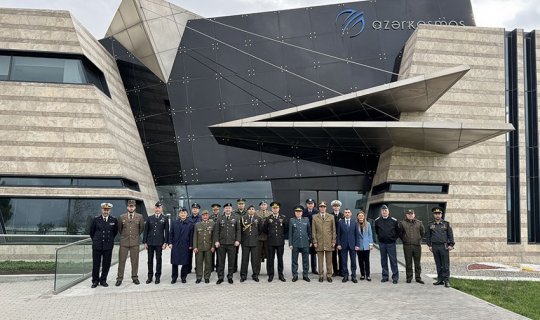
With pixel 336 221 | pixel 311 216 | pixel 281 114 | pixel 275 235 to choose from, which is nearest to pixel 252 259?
pixel 275 235

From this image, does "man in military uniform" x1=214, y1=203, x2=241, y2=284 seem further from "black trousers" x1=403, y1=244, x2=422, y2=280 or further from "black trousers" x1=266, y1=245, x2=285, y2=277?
"black trousers" x1=403, y1=244, x2=422, y2=280

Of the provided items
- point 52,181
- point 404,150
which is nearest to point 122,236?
point 52,181

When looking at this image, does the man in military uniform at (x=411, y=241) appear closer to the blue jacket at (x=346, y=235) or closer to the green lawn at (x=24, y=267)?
the blue jacket at (x=346, y=235)

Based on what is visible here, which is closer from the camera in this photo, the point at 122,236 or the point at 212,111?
the point at 122,236

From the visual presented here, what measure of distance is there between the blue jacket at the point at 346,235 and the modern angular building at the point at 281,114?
5.64m

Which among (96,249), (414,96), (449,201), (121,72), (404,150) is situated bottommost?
(96,249)

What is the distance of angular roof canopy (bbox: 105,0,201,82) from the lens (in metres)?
21.2

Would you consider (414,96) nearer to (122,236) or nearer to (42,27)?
(122,236)

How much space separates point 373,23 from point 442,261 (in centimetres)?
1418

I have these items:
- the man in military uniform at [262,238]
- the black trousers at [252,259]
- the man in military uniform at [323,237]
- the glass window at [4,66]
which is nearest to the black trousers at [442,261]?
the man in military uniform at [323,237]

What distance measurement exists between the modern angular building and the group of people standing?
548 centimetres

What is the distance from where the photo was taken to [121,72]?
73.9 feet

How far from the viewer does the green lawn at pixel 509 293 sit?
9.06 m

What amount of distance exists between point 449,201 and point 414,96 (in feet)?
15.9
